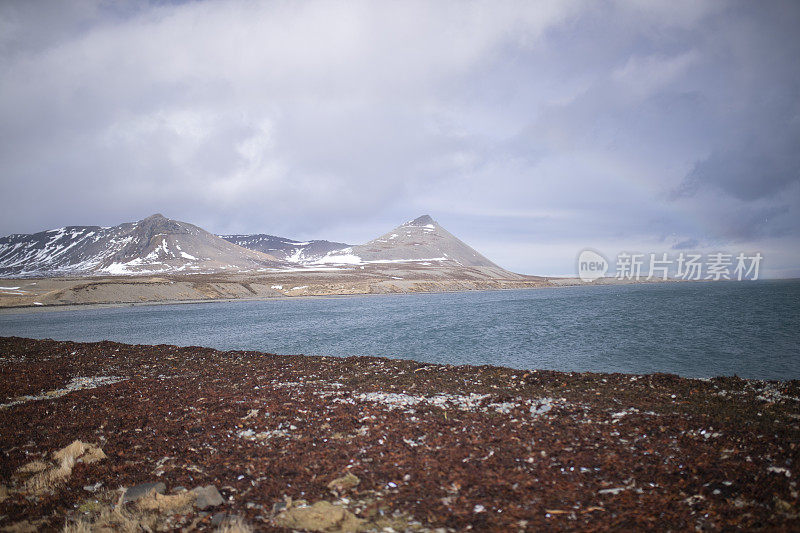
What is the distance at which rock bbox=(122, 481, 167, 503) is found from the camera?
8.95 meters

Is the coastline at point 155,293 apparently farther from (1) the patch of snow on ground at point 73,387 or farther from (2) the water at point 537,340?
(1) the patch of snow on ground at point 73,387

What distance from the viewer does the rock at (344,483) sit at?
9.12 metres

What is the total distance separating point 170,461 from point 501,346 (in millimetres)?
28778

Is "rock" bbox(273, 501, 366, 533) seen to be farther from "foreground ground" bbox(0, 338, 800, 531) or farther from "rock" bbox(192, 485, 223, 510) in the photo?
"rock" bbox(192, 485, 223, 510)

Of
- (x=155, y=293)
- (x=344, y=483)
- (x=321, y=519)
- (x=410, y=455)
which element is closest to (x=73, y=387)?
(x=344, y=483)

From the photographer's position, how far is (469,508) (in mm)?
8141

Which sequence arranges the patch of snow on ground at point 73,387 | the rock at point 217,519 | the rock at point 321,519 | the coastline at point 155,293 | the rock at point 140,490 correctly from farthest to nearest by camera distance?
the coastline at point 155,293 < the patch of snow on ground at point 73,387 < the rock at point 140,490 < the rock at point 217,519 < the rock at point 321,519

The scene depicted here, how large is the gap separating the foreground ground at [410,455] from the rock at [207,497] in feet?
0.16

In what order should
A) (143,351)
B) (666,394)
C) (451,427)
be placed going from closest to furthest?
(451,427), (666,394), (143,351)

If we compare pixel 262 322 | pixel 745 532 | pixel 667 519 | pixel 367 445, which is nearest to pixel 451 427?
pixel 367 445

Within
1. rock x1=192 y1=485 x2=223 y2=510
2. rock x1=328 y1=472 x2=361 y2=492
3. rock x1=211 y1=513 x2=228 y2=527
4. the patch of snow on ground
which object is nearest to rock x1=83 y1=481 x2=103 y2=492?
rock x1=192 y1=485 x2=223 y2=510

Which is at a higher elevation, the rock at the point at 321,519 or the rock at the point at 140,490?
the rock at the point at 321,519

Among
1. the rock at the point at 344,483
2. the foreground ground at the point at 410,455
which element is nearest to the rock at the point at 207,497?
the foreground ground at the point at 410,455

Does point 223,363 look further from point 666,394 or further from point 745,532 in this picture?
point 745,532
